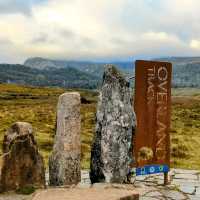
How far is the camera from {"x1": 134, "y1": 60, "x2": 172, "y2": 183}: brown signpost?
14.6 meters

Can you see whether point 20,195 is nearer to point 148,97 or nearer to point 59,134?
point 59,134

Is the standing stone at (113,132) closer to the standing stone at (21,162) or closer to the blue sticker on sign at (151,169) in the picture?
the blue sticker on sign at (151,169)

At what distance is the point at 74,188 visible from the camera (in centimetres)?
1159

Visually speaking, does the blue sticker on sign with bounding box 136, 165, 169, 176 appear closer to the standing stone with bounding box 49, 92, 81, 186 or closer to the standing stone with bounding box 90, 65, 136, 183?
the standing stone with bounding box 90, 65, 136, 183

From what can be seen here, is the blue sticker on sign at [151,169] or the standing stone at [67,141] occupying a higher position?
the standing stone at [67,141]

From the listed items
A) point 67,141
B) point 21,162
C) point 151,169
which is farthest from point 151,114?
point 21,162

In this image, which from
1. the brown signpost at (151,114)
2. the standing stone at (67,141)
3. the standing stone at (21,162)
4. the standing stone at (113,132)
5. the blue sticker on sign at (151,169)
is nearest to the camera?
the standing stone at (21,162)

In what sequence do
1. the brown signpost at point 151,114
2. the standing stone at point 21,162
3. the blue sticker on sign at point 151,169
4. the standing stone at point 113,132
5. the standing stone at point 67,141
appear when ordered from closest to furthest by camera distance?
the standing stone at point 21,162 < the standing stone at point 67,141 < the standing stone at point 113,132 < the brown signpost at point 151,114 < the blue sticker on sign at point 151,169

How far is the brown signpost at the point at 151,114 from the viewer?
1461 cm

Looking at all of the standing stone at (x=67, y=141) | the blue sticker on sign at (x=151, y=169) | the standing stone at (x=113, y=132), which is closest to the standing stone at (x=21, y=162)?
the standing stone at (x=67, y=141)

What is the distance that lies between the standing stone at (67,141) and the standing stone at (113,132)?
56 cm

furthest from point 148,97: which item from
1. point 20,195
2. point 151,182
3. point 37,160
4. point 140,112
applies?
point 20,195

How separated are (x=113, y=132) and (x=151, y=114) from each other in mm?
1882

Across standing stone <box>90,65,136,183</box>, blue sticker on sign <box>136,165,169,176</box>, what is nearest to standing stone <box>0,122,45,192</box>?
standing stone <box>90,65,136,183</box>
